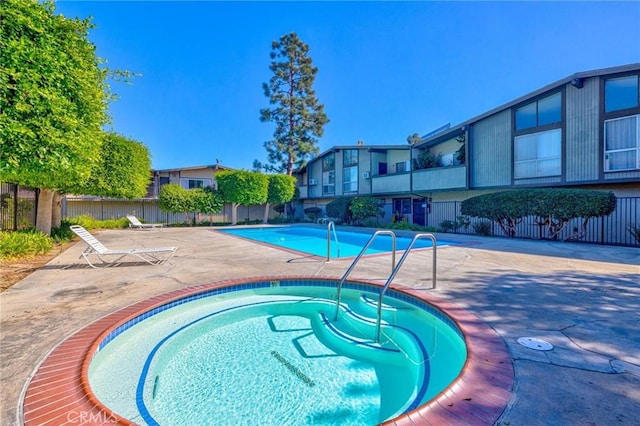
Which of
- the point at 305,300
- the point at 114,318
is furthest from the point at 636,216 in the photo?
the point at 114,318

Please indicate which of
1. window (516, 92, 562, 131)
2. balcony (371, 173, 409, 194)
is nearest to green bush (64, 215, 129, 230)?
balcony (371, 173, 409, 194)

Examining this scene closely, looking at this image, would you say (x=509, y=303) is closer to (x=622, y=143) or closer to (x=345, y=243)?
(x=345, y=243)

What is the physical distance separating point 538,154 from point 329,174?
55.1 feet

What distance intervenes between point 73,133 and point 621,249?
16.5 meters

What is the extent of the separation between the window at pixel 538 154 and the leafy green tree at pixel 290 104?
2017cm

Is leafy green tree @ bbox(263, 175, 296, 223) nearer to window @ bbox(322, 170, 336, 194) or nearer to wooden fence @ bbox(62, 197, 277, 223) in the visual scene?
window @ bbox(322, 170, 336, 194)

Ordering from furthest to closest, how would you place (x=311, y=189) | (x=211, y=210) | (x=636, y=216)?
(x=311, y=189), (x=211, y=210), (x=636, y=216)

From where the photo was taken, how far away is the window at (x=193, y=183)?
2786 centimetres

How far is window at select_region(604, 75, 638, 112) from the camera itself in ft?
38.3

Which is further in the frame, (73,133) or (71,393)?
(73,133)

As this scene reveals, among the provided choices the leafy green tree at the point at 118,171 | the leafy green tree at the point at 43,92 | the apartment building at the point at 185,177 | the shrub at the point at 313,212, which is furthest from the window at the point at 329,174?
the leafy green tree at the point at 43,92

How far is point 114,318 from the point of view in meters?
3.64

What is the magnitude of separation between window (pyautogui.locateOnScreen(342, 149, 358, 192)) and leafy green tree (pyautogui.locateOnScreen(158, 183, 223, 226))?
11027 millimetres

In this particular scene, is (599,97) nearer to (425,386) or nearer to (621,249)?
(621,249)
